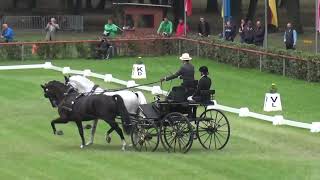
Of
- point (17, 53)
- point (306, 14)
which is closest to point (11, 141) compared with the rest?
point (17, 53)

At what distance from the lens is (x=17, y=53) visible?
121 feet

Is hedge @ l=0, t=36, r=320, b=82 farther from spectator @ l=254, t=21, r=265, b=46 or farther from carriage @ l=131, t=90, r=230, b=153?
carriage @ l=131, t=90, r=230, b=153

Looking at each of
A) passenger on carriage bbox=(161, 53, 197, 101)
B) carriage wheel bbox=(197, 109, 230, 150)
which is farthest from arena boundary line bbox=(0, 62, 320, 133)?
passenger on carriage bbox=(161, 53, 197, 101)

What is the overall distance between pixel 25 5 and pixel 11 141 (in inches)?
2574

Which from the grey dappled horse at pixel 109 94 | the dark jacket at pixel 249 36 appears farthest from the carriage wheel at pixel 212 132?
the dark jacket at pixel 249 36

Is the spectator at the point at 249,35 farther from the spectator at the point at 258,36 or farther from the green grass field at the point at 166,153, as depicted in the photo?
the green grass field at the point at 166,153

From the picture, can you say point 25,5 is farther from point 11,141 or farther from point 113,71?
point 11,141

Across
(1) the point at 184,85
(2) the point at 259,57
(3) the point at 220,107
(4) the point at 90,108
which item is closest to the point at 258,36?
(2) the point at 259,57

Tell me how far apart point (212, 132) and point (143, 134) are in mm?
1484

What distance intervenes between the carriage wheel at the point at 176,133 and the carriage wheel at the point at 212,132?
400mm

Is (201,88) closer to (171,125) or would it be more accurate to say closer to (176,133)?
(171,125)

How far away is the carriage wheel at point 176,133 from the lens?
16.5m

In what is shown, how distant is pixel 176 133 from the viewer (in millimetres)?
16656

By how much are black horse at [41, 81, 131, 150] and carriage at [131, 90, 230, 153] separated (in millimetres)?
337
